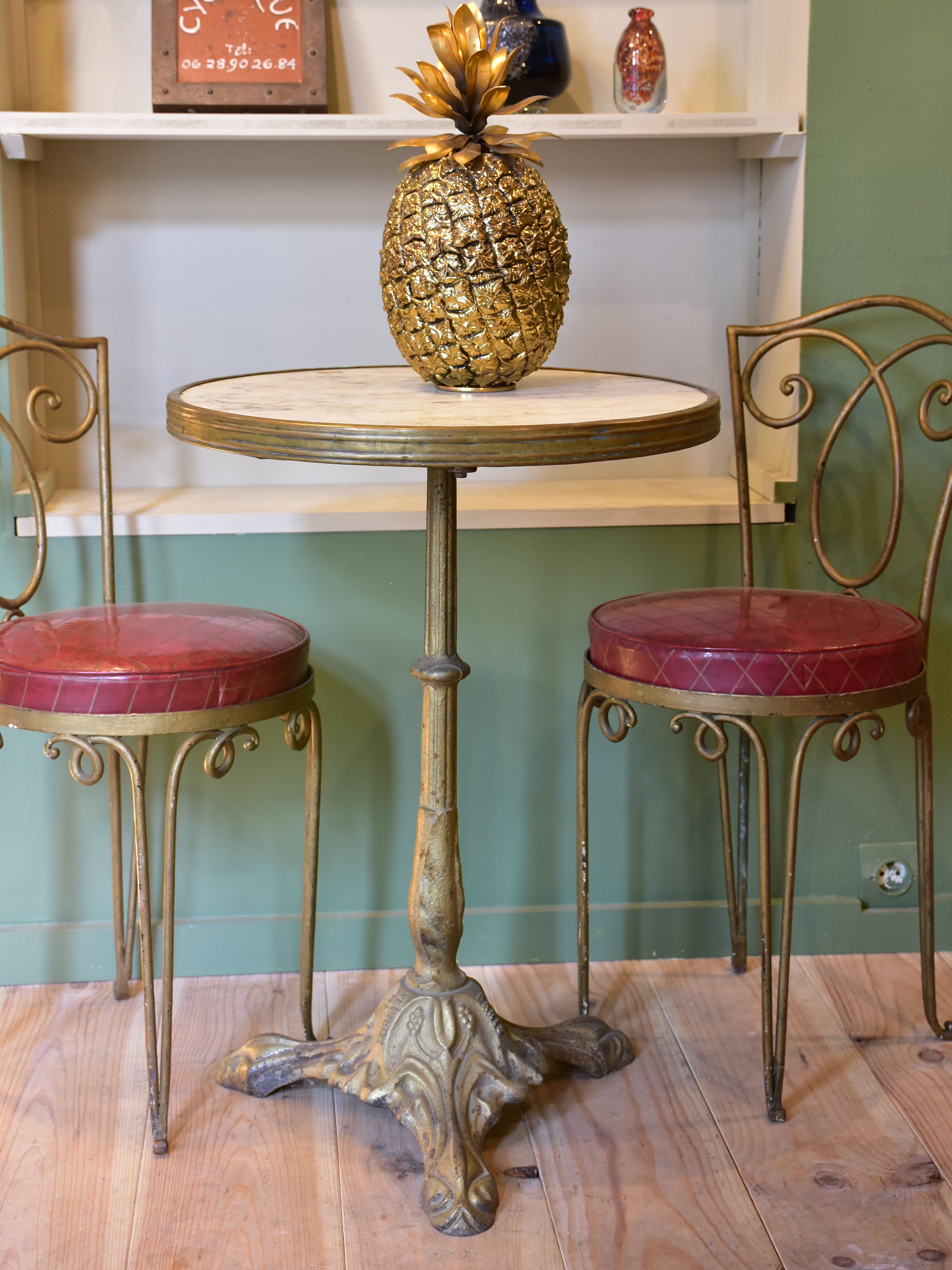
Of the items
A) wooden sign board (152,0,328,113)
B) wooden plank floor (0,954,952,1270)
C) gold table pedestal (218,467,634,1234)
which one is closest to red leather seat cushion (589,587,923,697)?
gold table pedestal (218,467,634,1234)

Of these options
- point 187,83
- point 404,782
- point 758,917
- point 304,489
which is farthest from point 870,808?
point 187,83

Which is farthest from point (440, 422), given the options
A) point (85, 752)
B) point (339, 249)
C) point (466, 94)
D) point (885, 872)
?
point (885, 872)

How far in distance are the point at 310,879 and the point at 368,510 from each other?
0.57 m

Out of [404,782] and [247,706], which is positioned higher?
[247,706]

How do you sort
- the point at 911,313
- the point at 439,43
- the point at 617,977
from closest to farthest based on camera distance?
the point at 439,43, the point at 911,313, the point at 617,977

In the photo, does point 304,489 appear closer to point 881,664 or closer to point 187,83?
Answer: point 187,83

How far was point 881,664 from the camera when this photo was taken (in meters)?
1.71

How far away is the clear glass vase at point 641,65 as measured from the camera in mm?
2109

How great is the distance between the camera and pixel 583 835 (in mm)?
2000

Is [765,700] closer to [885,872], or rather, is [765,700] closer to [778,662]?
[778,662]

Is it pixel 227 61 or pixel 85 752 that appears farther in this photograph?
pixel 227 61

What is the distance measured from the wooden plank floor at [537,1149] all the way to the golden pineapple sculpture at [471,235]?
1.00 m

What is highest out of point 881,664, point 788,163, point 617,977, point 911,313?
point 788,163

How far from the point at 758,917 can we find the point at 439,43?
1.47m
